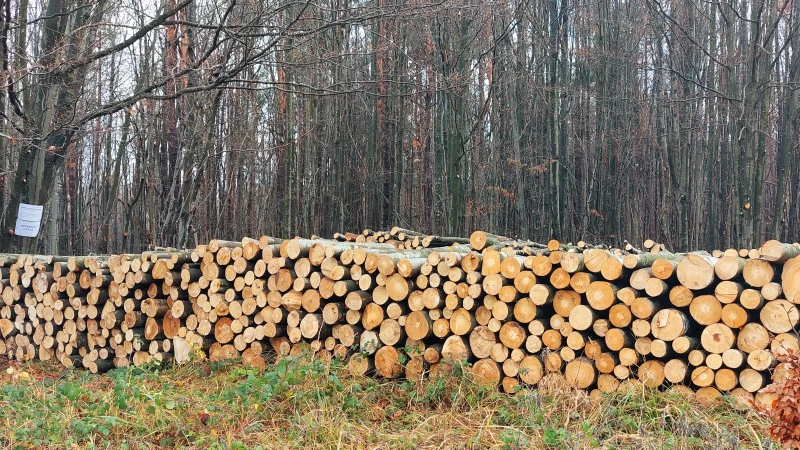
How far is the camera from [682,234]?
13.4 metres

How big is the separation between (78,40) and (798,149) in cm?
1449

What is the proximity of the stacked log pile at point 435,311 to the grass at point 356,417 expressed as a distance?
0.79 feet

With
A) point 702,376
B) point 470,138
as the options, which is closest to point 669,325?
point 702,376

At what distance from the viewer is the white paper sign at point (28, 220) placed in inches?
309

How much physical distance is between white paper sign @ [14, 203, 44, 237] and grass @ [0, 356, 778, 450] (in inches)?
147

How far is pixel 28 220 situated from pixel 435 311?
5849 mm

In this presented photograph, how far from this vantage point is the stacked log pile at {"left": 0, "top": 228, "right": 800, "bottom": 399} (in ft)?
13.2

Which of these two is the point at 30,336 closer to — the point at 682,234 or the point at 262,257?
the point at 262,257

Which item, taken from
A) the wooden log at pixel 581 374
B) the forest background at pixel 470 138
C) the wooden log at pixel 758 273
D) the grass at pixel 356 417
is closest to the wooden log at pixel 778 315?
the wooden log at pixel 758 273

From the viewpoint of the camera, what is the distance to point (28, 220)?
789 centimetres

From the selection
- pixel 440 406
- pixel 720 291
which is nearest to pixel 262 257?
pixel 440 406

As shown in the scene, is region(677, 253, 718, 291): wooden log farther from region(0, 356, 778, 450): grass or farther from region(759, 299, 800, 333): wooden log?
region(0, 356, 778, 450): grass

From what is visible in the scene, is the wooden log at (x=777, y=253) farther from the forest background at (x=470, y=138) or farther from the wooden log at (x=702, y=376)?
the forest background at (x=470, y=138)

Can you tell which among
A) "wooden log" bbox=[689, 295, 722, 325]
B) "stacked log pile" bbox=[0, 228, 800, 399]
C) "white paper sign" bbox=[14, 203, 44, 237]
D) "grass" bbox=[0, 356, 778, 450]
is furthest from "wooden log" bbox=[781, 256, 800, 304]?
"white paper sign" bbox=[14, 203, 44, 237]
